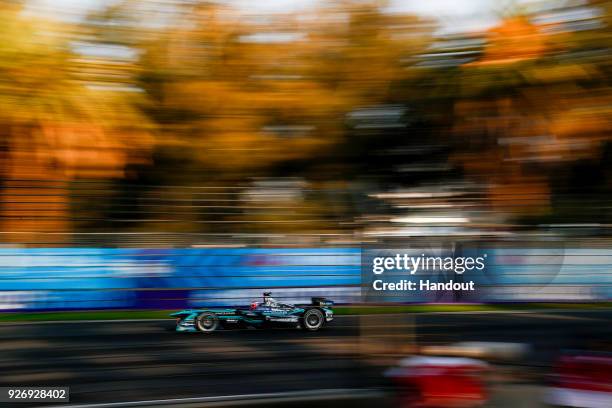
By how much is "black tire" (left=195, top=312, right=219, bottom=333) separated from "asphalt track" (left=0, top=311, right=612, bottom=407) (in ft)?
0.54

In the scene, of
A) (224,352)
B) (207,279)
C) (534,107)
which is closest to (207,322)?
(224,352)

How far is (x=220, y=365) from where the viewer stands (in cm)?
602

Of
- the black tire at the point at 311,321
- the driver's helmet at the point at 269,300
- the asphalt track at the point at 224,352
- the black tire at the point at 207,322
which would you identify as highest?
the driver's helmet at the point at 269,300

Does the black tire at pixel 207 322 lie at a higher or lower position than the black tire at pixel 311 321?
higher

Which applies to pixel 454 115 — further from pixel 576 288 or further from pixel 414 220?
pixel 576 288

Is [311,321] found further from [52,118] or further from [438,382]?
[52,118]

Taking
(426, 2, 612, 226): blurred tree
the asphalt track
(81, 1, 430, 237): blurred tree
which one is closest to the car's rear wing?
the asphalt track

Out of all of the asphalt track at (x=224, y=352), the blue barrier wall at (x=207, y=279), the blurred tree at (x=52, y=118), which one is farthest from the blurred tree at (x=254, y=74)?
the blue barrier wall at (x=207, y=279)

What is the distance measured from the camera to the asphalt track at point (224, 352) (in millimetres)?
4762

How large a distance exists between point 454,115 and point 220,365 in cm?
406

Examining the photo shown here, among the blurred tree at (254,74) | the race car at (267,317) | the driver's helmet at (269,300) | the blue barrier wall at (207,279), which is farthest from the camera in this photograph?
the race car at (267,317)

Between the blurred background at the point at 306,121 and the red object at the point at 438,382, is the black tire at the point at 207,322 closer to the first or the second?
the red object at the point at 438,382

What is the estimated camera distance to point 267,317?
723 centimetres

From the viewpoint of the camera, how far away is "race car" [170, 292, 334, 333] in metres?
6.92
